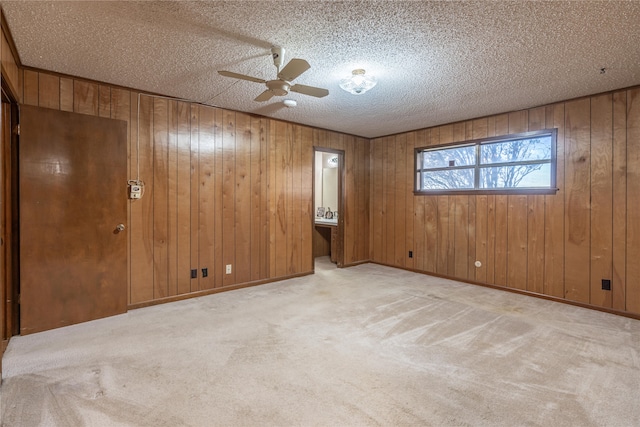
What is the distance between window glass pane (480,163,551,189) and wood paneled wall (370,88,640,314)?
0.17 m

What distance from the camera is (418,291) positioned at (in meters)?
4.15

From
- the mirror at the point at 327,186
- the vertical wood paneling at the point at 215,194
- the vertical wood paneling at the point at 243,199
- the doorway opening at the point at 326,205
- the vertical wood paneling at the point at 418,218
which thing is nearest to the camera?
the vertical wood paneling at the point at 215,194

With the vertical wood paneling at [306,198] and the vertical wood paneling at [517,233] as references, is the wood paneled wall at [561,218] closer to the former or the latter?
the vertical wood paneling at [517,233]

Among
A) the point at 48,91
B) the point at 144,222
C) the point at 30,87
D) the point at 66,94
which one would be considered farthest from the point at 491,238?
the point at 30,87

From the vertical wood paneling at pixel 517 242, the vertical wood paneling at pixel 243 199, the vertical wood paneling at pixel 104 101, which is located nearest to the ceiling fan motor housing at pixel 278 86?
the vertical wood paneling at pixel 243 199

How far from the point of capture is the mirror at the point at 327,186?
6871 millimetres

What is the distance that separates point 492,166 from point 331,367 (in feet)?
11.9

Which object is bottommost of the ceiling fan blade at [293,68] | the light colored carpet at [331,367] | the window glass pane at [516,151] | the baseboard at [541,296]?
the light colored carpet at [331,367]

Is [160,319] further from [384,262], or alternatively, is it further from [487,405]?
[384,262]

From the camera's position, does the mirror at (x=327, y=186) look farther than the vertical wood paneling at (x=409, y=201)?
Yes

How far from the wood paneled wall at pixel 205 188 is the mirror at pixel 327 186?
1617 mm

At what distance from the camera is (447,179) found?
194 inches

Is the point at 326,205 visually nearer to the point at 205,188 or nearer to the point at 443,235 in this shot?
the point at 443,235

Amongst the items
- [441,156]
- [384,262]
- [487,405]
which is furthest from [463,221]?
[487,405]
